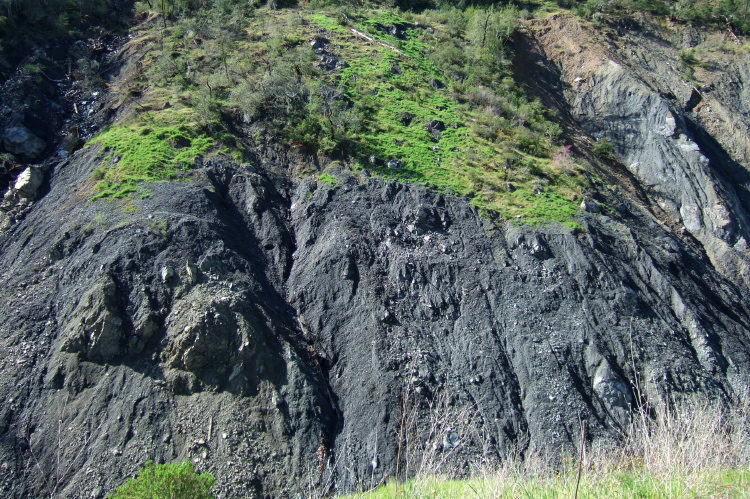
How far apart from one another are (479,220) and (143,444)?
37.3 feet

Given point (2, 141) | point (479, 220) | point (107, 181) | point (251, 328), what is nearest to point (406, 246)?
point (479, 220)

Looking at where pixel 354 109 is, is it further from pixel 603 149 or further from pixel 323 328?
pixel 603 149

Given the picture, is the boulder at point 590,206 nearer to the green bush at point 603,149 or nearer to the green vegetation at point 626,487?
the green bush at point 603,149

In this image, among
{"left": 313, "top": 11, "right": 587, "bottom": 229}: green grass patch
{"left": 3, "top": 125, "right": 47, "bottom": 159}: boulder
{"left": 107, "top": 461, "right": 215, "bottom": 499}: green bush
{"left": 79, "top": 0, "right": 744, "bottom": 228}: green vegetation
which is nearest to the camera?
{"left": 107, "top": 461, "right": 215, "bottom": 499}: green bush

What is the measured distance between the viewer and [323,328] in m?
15.1

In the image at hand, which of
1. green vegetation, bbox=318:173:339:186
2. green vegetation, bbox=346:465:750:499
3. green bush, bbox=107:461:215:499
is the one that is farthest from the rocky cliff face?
green vegetation, bbox=346:465:750:499

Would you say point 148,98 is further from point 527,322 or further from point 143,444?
point 527,322

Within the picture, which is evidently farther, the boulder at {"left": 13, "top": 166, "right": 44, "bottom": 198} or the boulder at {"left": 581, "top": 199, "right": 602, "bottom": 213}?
the boulder at {"left": 581, "top": 199, "right": 602, "bottom": 213}

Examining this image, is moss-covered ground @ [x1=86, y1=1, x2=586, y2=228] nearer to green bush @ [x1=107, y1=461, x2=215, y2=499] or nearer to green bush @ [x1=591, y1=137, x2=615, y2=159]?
green bush @ [x1=591, y1=137, x2=615, y2=159]

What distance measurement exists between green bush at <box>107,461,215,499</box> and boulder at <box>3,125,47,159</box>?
15647 mm

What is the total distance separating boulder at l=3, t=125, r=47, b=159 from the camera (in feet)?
63.1

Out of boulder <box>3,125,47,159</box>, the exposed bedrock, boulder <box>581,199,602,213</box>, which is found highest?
boulder <box>3,125,47,159</box>

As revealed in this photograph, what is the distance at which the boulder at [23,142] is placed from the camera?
1923 centimetres

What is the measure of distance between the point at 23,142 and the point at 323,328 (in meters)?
13.3
